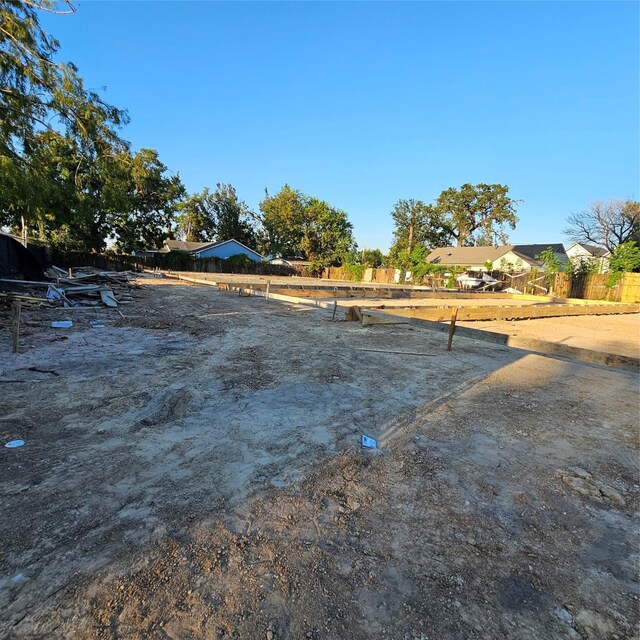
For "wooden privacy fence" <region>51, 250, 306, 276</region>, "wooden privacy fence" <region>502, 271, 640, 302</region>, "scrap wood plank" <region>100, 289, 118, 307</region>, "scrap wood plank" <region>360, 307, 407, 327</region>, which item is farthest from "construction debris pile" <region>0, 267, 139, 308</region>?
"wooden privacy fence" <region>502, 271, 640, 302</region>

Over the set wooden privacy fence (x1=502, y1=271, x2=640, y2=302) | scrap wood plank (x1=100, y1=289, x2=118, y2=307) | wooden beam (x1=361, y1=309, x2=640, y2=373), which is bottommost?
scrap wood plank (x1=100, y1=289, x2=118, y2=307)

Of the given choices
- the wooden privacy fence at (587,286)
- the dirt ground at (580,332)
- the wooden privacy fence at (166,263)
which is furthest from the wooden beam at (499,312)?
the wooden privacy fence at (166,263)

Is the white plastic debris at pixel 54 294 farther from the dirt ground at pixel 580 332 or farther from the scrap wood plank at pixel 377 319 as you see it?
the dirt ground at pixel 580 332

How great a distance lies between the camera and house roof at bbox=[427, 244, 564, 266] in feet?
136

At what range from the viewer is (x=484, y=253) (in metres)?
43.2

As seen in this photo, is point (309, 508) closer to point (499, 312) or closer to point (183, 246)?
point (499, 312)

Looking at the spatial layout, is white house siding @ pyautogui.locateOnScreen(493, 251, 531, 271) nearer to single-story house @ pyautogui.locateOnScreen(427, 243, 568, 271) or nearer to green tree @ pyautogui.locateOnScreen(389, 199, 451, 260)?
single-story house @ pyautogui.locateOnScreen(427, 243, 568, 271)

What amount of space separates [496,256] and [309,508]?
4540 centimetres

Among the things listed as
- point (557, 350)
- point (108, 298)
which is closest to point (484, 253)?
point (557, 350)

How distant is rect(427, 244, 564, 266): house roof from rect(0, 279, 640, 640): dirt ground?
136ft

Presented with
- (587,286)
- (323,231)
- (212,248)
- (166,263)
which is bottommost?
(166,263)

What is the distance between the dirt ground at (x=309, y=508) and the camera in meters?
1.43

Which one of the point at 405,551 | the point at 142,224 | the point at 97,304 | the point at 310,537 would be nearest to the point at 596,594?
the point at 405,551

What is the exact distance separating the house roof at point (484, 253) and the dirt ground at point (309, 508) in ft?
136
